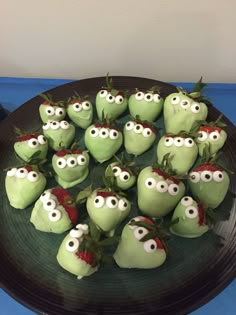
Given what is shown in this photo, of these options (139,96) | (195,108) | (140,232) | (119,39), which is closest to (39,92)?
(119,39)

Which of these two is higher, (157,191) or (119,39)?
(119,39)

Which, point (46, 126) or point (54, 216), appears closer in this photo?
point (54, 216)

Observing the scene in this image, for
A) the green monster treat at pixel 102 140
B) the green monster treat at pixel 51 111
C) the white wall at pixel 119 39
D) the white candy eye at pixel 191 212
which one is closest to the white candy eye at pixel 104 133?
the green monster treat at pixel 102 140

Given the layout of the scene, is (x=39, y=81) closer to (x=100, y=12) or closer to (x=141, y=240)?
(x=100, y=12)

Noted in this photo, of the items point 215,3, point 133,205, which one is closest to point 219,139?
point 133,205

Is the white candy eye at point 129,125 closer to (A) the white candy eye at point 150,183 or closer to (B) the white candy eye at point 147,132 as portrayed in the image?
(B) the white candy eye at point 147,132

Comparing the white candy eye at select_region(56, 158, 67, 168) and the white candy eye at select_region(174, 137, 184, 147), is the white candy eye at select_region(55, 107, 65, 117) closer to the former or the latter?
the white candy eye at select_region(56, 158, 67, 168)

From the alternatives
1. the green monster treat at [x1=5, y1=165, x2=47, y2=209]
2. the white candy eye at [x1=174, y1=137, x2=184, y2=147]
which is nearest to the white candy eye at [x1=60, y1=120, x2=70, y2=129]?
the green monster treat at [x1=5, y1=165, x2=47, y2=209]

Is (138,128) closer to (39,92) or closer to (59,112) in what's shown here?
(59,112)
